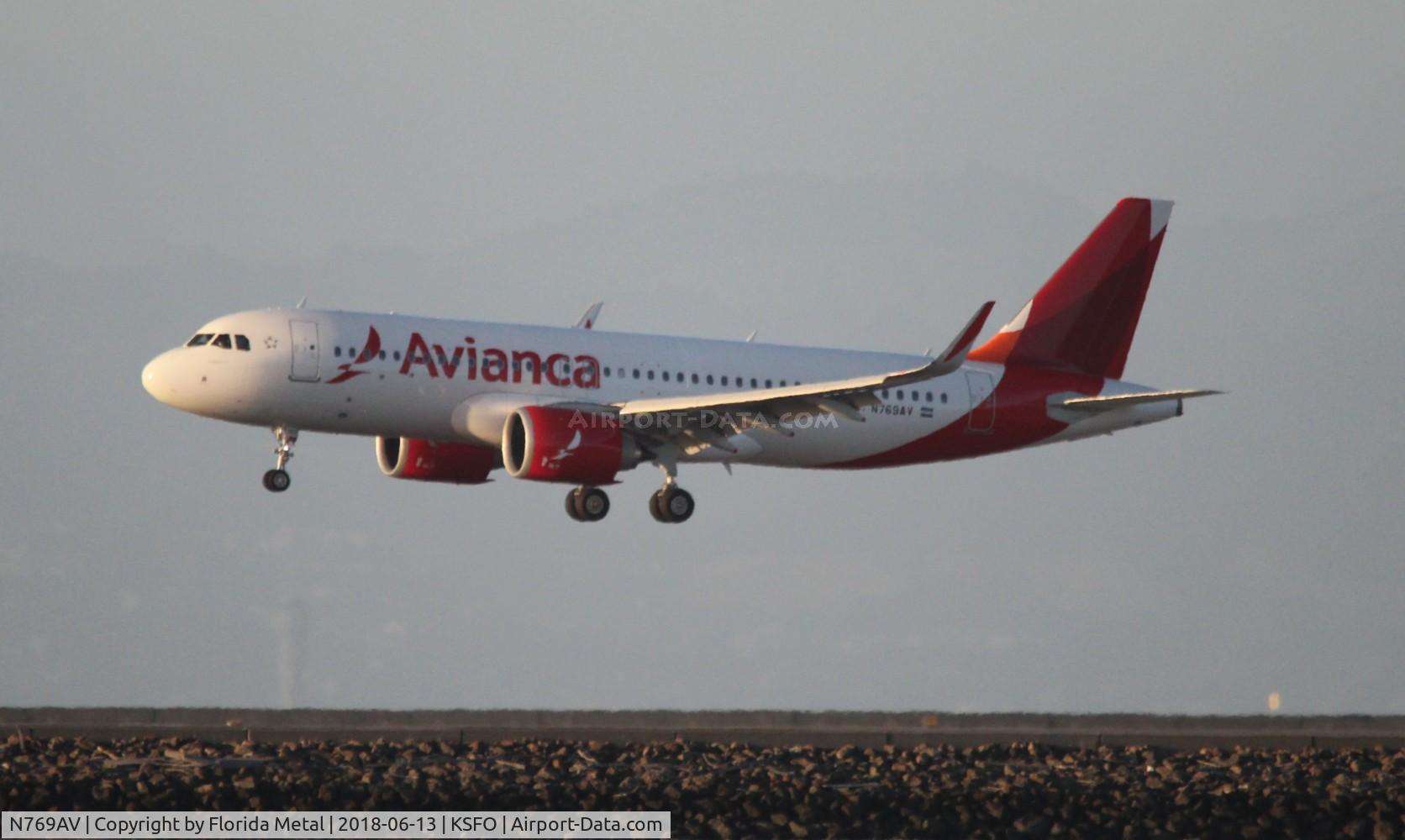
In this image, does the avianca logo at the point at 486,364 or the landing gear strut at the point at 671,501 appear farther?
the landing gear strut at the point at 671,501

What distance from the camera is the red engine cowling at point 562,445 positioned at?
1537 inches

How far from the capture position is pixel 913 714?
2634 cm

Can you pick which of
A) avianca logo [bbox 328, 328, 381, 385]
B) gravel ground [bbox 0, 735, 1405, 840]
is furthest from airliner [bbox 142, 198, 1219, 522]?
gravel ground [bbox 0, 735, 1405, 840]

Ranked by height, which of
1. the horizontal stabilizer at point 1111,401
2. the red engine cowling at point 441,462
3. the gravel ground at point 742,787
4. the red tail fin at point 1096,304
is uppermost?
the red tail fin at point 1096,304

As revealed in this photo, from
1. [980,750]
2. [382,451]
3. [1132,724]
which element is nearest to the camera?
[980,750]

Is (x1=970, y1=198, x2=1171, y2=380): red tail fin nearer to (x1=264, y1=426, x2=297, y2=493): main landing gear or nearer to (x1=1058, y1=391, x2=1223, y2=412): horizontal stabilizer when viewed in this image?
(x1=1058, y1=391, x2=1223, y2=412): horizontal stabilizer

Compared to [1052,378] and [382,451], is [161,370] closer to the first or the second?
[382,451]

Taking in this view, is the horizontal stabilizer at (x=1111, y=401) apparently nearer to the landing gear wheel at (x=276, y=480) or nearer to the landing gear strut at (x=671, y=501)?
the landing gear strut at (x=671, y=501)

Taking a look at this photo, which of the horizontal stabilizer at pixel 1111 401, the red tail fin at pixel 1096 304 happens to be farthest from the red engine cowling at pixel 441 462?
the horizontal stabilizer at pixel 1111 401

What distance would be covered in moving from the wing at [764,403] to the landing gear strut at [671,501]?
27.5 inches

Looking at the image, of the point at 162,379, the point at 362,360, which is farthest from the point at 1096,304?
the point at 162,379

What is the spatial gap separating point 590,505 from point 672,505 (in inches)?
63.9

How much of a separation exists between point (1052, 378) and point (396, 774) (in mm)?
26466

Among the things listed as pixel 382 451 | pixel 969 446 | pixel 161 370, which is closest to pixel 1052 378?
pixel 969 446
